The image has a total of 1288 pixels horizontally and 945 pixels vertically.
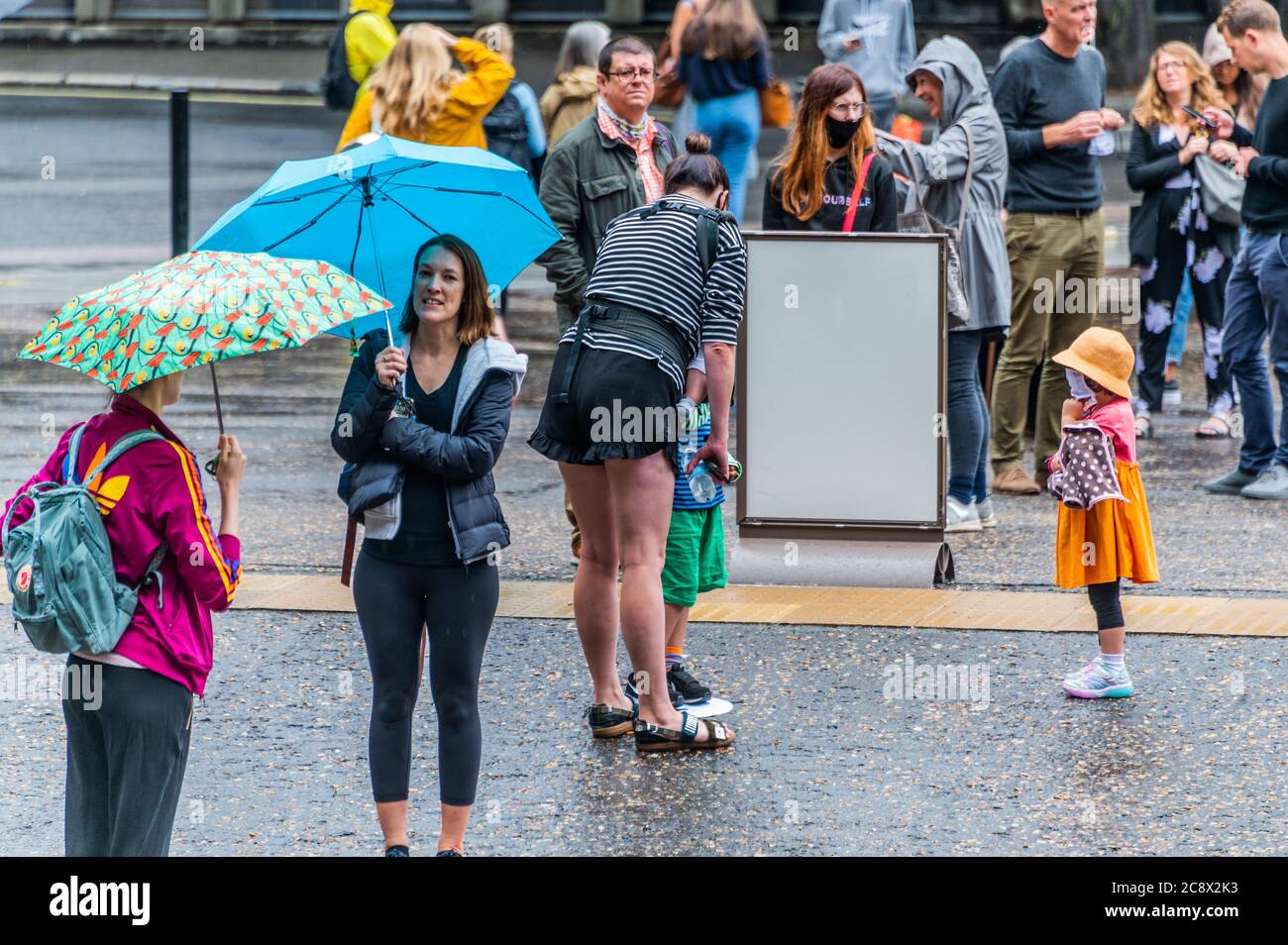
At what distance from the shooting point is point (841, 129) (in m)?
7.68

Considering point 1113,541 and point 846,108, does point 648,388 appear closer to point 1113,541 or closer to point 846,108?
point 1113,541

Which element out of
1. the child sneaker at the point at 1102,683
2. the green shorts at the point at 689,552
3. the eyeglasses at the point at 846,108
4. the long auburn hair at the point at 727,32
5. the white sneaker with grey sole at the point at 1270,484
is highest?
the long auburn hair at the point at 727,32

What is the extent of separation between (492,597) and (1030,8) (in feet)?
103

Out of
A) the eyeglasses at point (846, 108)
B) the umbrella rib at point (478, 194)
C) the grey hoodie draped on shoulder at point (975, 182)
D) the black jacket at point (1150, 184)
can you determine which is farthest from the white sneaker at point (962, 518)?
the umbrella rib at point (478, 194)

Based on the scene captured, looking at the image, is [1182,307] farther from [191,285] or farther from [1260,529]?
[191,285]

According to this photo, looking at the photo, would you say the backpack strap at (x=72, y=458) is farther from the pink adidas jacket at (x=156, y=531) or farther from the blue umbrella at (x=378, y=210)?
the blue umbrella at (x=378, y=210)

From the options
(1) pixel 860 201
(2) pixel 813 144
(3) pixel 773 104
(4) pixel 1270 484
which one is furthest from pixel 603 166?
(3) pixel 773 104

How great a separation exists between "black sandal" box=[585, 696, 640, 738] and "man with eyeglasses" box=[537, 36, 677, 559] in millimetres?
1857

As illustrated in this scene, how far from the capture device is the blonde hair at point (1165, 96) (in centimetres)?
1055

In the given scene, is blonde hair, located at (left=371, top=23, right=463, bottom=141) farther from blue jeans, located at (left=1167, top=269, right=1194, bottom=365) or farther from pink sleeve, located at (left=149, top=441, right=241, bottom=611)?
pink sleeve, located at (left=149, top=441, right=241, bottom=611)

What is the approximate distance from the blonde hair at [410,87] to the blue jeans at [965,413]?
3.05 m

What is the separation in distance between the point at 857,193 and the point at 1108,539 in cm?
205

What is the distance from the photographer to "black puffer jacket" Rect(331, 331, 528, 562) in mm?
4887

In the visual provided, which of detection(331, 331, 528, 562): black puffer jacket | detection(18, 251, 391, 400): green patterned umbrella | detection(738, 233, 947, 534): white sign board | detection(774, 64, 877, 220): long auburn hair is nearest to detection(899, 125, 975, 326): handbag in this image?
detection(738, 233, 947, 534): white sign board
